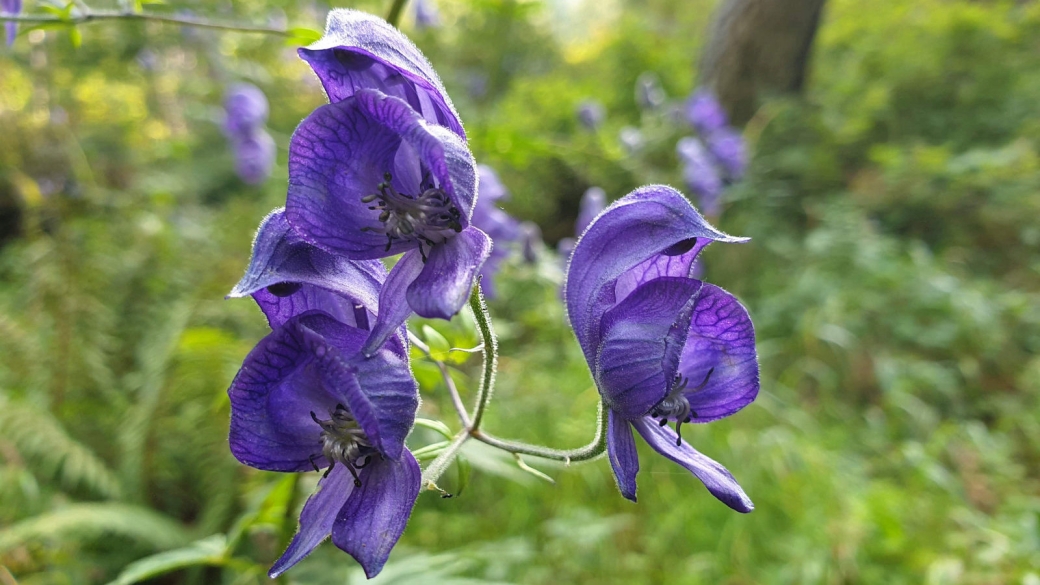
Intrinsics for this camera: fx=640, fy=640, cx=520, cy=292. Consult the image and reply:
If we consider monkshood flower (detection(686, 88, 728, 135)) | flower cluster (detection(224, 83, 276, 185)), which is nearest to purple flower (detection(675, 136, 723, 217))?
monkshood flower (detection(686, 88, 728, 135))

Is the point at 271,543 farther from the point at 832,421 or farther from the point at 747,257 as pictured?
the point at 747,257

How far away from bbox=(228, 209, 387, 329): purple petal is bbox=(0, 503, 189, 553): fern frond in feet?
5.18

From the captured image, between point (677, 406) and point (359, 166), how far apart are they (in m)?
0.41

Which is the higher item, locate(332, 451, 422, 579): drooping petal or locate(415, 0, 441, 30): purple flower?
locate(415, 0, 441, 30): purple flower

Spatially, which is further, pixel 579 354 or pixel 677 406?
pixel 579 354

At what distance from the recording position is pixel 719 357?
2.29ft

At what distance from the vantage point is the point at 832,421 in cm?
345

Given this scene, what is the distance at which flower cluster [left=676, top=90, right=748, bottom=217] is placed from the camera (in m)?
3.04

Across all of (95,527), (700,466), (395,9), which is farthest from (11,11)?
(95,527)

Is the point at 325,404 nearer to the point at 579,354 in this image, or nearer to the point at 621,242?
the point at 621,242

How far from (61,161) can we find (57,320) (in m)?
1.40

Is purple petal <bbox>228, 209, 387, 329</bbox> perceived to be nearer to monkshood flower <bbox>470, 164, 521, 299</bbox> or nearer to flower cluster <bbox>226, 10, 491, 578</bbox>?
flower cluster <bbox>226, 10, 491, 578</bbox>

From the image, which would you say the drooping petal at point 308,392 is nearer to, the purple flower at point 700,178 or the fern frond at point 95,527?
the fern frond at point 95,527

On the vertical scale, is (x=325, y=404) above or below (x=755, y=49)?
above
